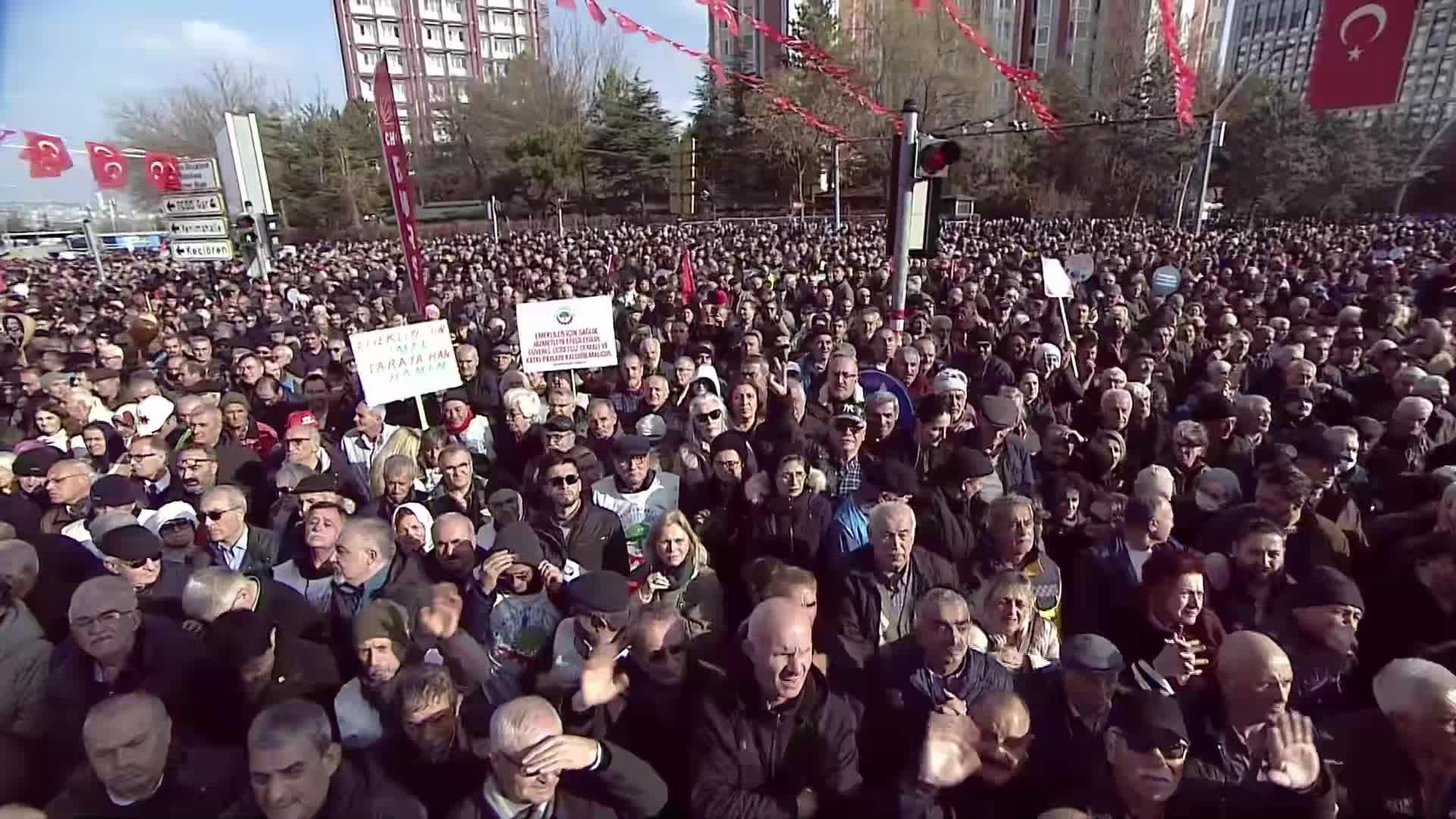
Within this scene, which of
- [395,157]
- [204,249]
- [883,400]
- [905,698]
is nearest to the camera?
[905,698]

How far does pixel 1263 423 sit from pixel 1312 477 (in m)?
1.12

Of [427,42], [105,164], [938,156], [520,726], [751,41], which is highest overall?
[427,42]

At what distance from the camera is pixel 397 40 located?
2237 inches

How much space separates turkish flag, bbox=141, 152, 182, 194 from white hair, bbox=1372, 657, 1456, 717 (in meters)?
18.5

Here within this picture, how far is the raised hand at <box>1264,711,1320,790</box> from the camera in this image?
6.36 ft

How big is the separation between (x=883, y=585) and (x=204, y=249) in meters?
16.2

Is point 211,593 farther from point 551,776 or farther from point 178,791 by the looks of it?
point 551,776

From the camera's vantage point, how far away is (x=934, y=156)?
661 centimetres

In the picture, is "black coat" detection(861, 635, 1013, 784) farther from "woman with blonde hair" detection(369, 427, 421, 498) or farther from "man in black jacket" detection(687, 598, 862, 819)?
"woman with blonde hair" detection(369, 427, 421, 498)

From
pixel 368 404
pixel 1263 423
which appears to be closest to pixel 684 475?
pixel 368 404

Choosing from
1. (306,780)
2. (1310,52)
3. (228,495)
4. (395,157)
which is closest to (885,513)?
(306,780)

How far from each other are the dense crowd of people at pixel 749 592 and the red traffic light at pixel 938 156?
1.45 m

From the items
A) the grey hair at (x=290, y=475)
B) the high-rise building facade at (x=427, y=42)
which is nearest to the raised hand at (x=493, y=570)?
the grey hair at (x=290, y=475)

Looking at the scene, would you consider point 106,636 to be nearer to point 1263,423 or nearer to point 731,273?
point 1263,423
